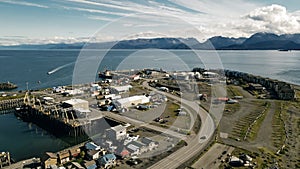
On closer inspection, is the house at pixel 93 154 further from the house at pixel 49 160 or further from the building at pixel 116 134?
the building at pixel 116 134

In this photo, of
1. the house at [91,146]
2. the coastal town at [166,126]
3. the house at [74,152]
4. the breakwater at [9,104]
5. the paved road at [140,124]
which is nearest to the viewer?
the coastal town at [166,126]

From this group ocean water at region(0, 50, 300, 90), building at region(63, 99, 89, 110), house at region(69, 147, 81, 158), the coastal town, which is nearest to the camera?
Result: the coastal town

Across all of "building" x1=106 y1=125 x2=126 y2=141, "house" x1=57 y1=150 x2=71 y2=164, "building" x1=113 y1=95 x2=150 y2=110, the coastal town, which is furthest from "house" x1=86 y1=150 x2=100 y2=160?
"building" x1=113 y1=95 x2=150 y2=110

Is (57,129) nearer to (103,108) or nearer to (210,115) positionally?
(103,108)

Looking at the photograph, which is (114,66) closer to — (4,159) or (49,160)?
(4,159)

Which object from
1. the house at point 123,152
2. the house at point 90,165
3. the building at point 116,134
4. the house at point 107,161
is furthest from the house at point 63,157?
the building at point 116,134

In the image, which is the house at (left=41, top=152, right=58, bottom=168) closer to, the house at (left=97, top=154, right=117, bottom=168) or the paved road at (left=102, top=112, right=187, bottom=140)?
the house at (left=97, top=154, right=117, bottom=168)
